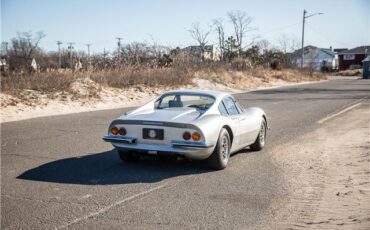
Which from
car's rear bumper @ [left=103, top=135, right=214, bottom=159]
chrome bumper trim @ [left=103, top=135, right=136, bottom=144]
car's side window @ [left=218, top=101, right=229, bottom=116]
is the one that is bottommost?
car's rear bumper @ [left=103, top=135, right=214, bottom=159]

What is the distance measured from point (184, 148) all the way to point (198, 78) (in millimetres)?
26782

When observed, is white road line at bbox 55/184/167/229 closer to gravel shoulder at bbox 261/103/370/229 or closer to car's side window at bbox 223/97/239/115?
gravel shoulder at bbox 261/103/370/229

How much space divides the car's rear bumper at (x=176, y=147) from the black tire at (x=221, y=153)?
15cm

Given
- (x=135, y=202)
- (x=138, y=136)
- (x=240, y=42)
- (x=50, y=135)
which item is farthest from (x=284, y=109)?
(x=240, y=42)

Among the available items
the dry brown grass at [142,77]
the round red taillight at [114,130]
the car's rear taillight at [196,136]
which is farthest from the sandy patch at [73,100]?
the car's rear taillight at [196,136]

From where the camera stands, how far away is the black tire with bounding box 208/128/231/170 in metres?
7.29

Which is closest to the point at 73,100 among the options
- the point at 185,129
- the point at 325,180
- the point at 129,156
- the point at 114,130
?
the point at 129,156

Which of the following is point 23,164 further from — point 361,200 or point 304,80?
point 304,80

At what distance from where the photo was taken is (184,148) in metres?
7.00

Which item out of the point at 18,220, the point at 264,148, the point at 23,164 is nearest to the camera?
the point at 18,220

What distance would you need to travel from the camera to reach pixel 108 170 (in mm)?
7324

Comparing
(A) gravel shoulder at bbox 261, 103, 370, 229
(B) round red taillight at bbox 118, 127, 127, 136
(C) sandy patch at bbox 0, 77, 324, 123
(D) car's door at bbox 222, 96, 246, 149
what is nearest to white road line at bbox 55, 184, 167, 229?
(B) round red taillight at bbox 118, 127, 127, 136

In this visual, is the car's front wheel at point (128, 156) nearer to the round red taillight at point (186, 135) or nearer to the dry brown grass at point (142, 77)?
the round red taillight at point (186, 135)

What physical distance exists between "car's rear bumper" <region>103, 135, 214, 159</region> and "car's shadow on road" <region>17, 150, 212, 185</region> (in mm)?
328
